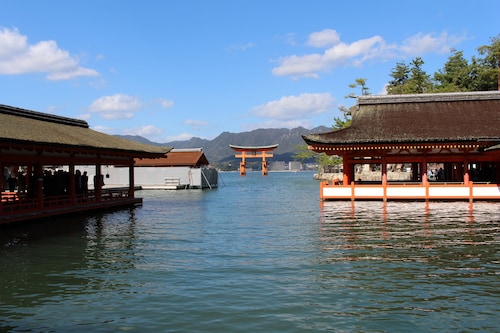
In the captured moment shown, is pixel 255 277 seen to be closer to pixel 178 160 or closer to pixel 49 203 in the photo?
pixel 49 203

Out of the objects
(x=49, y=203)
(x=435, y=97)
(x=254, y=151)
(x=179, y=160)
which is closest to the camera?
(x=49, y=203)

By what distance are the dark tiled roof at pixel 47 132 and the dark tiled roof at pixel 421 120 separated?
13.0m

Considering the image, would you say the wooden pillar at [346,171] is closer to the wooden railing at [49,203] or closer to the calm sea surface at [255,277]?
the calm sea surface at [255,277]

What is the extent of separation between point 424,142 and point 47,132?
21.9 m

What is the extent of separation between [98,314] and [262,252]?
648 centimetres

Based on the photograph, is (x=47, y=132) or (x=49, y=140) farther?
(x=47, y=132)

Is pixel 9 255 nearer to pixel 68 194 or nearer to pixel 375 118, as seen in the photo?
pixel 68 194

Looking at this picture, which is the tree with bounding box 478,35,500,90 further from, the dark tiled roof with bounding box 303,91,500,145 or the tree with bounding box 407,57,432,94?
the dark tiled roof with bounding box 303,91,500,145

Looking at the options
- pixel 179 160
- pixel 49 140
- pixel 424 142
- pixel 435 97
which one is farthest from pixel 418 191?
pixel 179 160

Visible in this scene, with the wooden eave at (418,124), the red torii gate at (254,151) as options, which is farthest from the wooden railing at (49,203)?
the red torii gate at (254,151)

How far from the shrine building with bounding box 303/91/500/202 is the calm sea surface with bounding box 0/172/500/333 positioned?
9.09 metres

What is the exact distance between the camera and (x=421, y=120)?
32250 millimetres

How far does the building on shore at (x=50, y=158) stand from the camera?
21.0 meters

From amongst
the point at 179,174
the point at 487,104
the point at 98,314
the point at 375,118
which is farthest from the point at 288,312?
the point at 179,174
